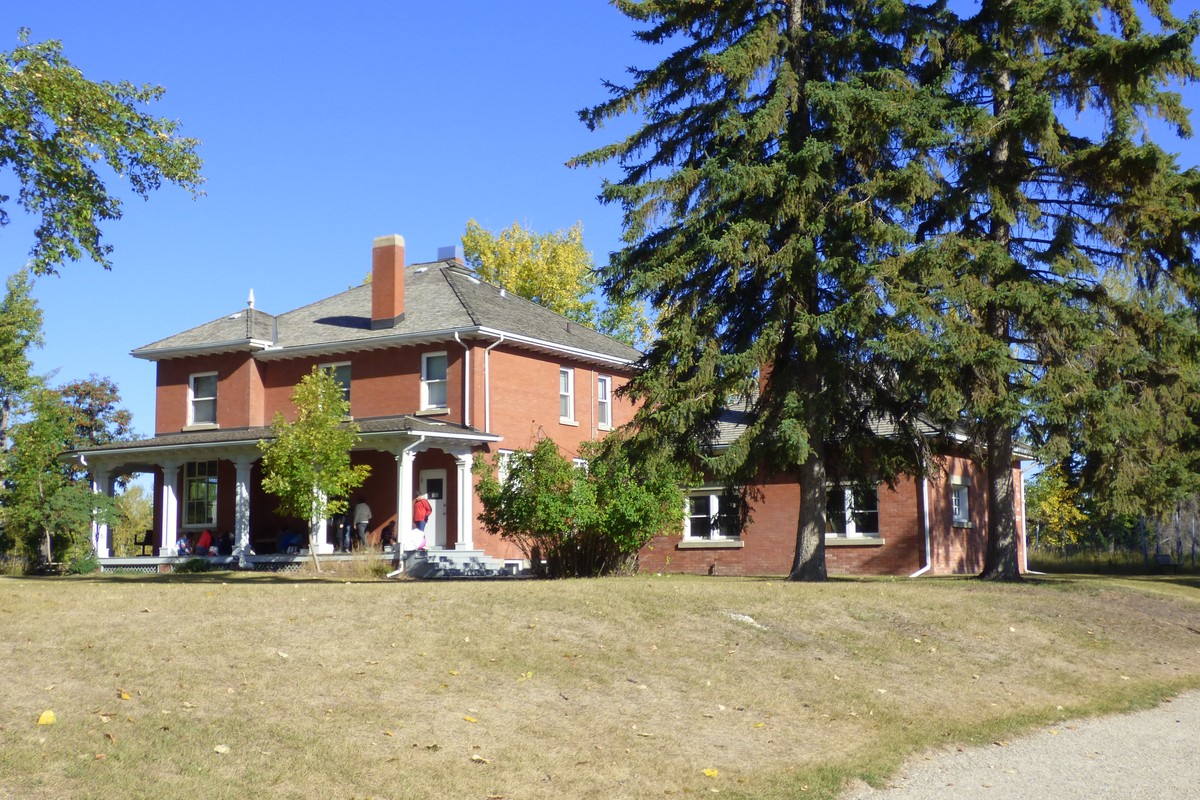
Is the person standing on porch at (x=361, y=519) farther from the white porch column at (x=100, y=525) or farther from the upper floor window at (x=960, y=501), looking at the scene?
the upper floor window at (x=960, y=501)

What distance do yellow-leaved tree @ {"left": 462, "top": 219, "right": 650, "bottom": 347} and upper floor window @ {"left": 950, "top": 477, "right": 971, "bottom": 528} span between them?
890 inches

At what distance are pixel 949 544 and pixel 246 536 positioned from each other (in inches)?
715

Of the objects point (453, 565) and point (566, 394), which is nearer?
point (453, 565)

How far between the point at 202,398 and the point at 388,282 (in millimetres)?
6879

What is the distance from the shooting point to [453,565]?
28.9 meters

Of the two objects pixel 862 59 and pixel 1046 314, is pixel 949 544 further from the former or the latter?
pixel 862 59

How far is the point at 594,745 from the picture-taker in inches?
368

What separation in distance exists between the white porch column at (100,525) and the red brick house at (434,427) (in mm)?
66

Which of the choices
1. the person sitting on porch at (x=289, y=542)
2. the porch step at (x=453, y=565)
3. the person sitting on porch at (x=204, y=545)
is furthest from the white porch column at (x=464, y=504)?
the person sitting on porch at (x=204, y=545)

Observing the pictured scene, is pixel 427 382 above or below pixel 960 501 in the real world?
above

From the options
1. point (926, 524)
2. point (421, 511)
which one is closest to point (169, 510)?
point (421, 511)

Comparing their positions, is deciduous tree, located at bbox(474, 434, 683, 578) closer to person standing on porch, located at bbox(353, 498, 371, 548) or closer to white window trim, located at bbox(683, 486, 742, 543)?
person standing on porch, located at bbox(353, 498, 371, 548)

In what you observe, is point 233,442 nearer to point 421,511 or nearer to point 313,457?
point 421,511

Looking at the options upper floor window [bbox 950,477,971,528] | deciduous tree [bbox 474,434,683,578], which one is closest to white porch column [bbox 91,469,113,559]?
deciduous tree [bbox 474,434,683,578]
